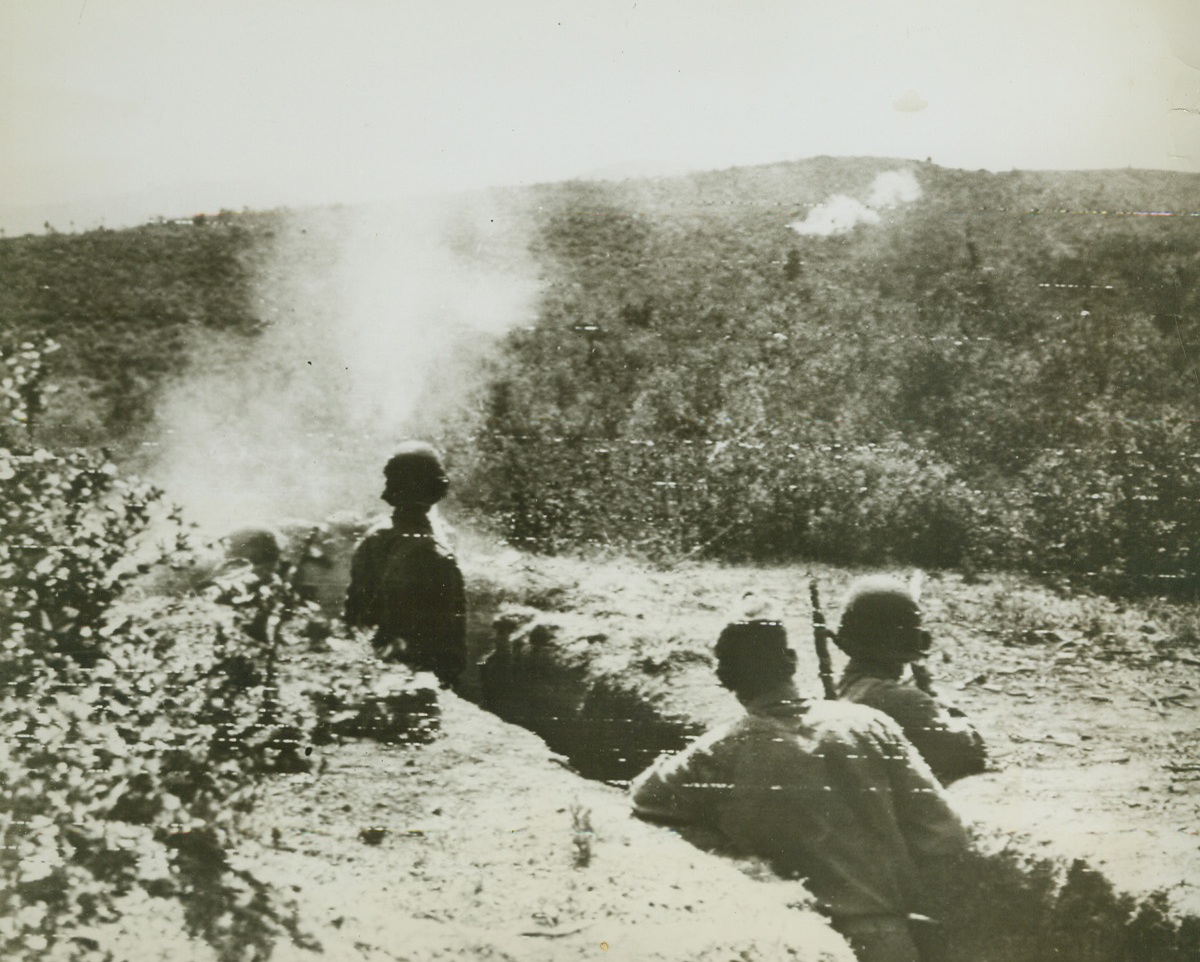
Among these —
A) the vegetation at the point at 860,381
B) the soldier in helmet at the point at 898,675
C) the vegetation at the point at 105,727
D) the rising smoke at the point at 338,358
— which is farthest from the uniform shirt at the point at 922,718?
the vegetation at the point at 105,727

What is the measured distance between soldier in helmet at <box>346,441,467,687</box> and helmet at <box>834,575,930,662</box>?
0.92 m

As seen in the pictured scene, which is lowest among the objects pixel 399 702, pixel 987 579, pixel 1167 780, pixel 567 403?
pixel 1167 780

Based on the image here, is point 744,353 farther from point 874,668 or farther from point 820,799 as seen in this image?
point 820,799

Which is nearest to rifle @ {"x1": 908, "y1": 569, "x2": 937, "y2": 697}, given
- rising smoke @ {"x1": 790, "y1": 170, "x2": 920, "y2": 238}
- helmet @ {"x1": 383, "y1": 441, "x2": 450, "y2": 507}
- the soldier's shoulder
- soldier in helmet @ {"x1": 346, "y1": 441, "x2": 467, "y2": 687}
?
the soldier's shoulder

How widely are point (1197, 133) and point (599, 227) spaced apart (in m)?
1.61

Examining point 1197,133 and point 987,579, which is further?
point 1197,133

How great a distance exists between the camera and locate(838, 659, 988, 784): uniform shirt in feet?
7.20

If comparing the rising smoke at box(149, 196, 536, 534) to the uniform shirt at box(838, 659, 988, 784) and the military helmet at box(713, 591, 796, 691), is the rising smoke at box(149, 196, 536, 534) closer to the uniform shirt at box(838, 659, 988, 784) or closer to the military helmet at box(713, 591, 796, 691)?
the military helmet at box(713, 591, 796, 691)

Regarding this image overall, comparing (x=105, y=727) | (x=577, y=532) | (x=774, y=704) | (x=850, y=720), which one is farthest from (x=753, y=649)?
(x=105, y=727)

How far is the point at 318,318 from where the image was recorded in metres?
2.36

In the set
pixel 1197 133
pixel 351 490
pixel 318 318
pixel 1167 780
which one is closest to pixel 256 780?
pixel 351 490

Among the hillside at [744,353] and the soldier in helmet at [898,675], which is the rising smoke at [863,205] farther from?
the soldier in helmet at [898,675]

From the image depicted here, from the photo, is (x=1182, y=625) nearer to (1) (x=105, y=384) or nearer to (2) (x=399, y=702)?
(2) (x=399, y=702)

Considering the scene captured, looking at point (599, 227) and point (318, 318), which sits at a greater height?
point (599, 227)
